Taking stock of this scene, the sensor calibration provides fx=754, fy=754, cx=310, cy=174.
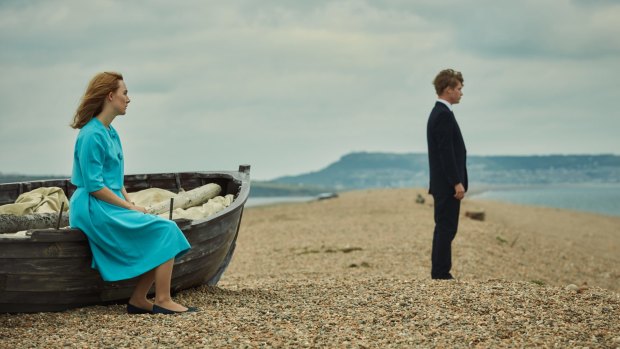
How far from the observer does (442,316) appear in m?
6.32

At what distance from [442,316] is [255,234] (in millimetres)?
13255

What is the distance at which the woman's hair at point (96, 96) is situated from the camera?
6.42 meters

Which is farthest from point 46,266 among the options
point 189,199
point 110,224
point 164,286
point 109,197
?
point 189,199

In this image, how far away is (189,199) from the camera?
27.3 feet

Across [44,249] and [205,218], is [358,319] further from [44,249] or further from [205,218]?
[44,249]

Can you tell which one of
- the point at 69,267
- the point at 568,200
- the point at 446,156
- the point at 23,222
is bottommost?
the point at 568,200

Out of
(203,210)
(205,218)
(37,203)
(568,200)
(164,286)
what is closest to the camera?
(164,286)

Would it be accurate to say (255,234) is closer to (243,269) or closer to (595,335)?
(243,269)

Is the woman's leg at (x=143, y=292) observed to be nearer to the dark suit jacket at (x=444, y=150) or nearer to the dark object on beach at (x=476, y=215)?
the dark suit jacket at (x=444, y=150)

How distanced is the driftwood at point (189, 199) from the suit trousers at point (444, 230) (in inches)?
104

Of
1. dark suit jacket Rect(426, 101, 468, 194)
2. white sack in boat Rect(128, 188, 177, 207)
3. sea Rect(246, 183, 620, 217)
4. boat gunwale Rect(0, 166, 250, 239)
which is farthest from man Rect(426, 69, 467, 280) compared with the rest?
sea Rect(246, 183, 620, 217)

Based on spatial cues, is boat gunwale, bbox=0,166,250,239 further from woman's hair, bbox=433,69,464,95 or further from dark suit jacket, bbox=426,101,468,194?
woman's hair, bbox=433,69,464,95

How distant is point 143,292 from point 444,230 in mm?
3770

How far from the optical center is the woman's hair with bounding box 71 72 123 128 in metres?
6.42
